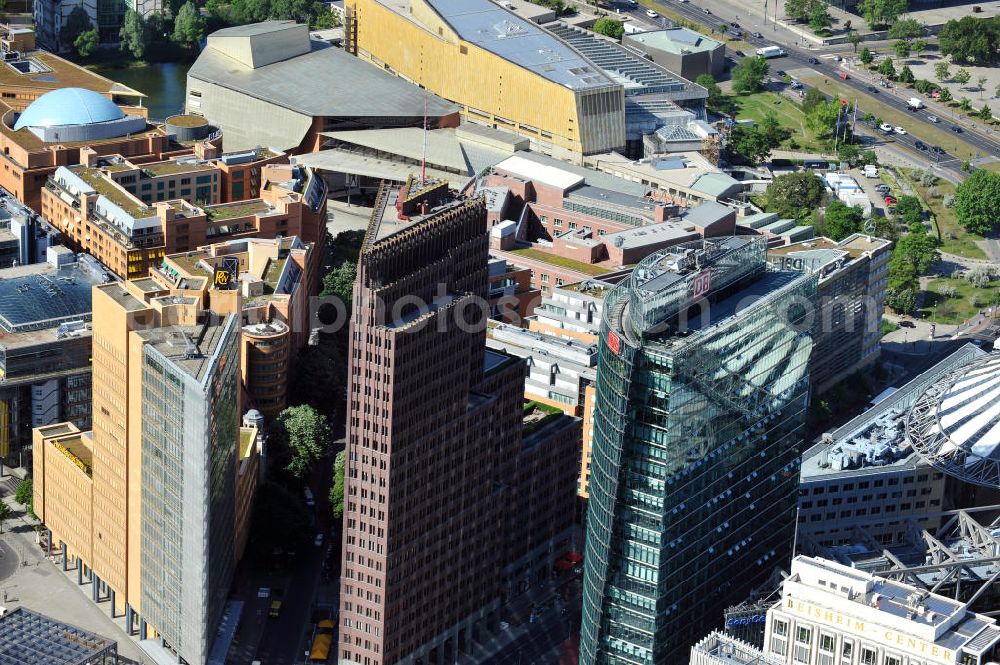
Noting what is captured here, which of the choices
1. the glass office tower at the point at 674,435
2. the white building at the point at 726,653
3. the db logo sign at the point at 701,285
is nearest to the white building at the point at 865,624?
the white building at the point at 726,653

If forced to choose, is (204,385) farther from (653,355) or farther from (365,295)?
(653,355)

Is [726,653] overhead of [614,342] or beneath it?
beneath

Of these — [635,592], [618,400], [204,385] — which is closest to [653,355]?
[618,400]

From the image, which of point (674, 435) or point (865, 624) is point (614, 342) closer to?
point (674, 435)

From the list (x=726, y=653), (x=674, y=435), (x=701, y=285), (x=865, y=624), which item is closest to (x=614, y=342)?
(x=674, y=435)

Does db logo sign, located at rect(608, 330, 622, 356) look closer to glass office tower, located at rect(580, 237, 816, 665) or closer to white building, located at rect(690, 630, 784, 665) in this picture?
glass office tower, located at rect(580, 237, 816, 665)

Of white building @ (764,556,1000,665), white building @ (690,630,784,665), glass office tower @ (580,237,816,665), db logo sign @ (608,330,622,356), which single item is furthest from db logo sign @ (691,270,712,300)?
white building @ (690,630,784,665)
